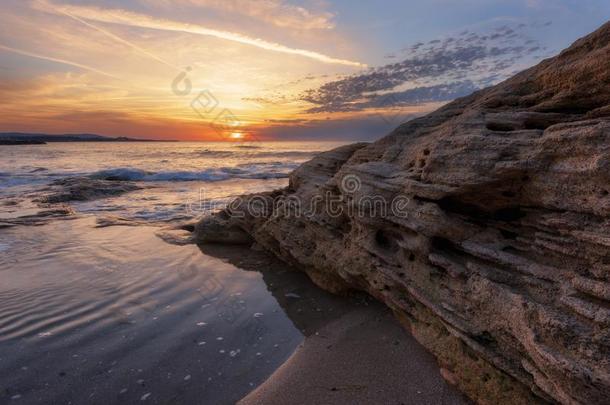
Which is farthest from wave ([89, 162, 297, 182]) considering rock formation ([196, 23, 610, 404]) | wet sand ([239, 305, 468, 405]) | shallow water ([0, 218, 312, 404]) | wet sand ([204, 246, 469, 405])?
wet sand ([239, 305, 468, 405])

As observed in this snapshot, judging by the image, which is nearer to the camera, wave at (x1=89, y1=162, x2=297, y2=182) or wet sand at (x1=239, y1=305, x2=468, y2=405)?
wet sand at (x1=239, y1=305, x2=468, y2=405)

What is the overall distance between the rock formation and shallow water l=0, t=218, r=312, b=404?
1.85m

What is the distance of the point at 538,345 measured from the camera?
9.35 ft

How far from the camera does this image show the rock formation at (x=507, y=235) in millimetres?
2865

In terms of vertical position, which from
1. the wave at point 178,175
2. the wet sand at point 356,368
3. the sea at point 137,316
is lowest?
the wave at point 178,175

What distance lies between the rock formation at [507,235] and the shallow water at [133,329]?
1.85 meters

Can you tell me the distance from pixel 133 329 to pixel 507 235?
5.02 meters

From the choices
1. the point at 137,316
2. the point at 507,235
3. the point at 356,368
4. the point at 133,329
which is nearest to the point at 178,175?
the point at 137,316

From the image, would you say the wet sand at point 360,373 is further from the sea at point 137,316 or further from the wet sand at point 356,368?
the sea at point 137,316

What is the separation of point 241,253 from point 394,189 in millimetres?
5202

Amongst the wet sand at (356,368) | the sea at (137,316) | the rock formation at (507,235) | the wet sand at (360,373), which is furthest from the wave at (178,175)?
the wet sand at (360,373)

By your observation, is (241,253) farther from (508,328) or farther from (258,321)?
(508,328)

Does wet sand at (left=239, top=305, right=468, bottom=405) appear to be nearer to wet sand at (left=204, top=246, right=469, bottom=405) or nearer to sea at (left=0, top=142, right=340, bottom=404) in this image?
wet sand at (left=204, top=246, right=469, bottom=405)

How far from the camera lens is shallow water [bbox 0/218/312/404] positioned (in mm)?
4047
